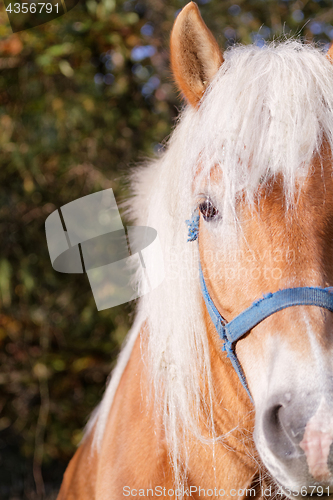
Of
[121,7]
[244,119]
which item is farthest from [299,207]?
[121,7]

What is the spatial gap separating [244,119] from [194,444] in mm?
775

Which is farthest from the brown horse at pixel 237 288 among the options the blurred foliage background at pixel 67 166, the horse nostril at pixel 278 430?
the blurred foliage background at pixel 67 166

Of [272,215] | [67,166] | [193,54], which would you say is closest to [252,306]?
[272,215]

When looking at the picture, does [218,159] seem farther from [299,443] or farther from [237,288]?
[299,443]

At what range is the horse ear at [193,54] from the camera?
852mm

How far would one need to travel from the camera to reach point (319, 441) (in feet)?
2.01

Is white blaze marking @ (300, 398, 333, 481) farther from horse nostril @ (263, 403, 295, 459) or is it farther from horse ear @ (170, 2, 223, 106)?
horse ear @ (170, 2, 223, 106)

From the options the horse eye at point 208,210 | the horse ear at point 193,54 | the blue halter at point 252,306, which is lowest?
the blue halter at point 252,306

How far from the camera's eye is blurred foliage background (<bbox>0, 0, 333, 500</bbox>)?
2.42 meters

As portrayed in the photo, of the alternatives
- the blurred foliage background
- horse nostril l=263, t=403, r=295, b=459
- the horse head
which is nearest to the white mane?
the horse head

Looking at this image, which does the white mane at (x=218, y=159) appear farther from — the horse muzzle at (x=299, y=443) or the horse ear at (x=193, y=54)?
the horse muzzle at (x=299, y=443)

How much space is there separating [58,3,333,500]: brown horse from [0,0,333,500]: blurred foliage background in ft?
4.86

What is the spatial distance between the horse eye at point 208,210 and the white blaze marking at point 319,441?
421mm

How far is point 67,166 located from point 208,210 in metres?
1.91
